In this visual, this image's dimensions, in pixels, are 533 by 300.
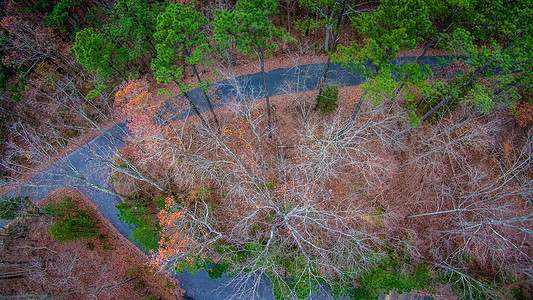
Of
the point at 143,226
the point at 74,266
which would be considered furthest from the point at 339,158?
the point at 74,266

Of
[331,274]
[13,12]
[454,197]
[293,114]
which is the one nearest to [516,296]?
[454,197]

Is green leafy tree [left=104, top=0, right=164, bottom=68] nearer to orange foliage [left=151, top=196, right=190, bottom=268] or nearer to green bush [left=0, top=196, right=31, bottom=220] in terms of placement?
orange foliage [left=151, top=196, right=190, bottom=268]

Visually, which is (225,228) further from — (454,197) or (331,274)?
(454,197)

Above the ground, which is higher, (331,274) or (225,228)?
(225,228)

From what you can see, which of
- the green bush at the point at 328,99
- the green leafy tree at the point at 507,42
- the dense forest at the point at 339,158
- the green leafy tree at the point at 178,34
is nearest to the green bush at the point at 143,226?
the dense forest at the point at 339,158

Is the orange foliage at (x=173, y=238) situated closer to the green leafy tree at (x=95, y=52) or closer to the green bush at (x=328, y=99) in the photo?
the green leafy tree at (x=95, y=52)

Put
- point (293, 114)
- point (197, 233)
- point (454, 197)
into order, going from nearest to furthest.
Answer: point (197, 233), point (454, 197), point (293, 114)
